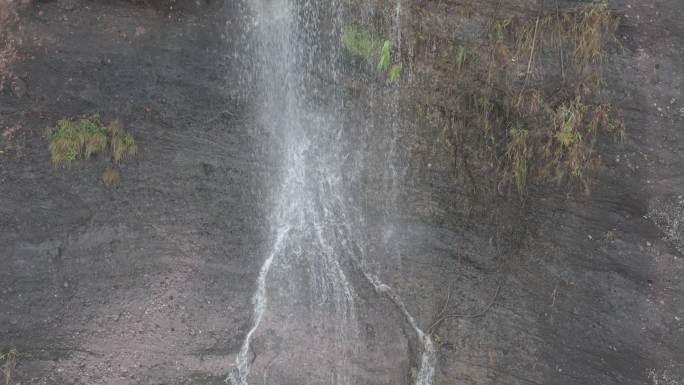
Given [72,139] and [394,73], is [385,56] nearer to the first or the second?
[394,73]

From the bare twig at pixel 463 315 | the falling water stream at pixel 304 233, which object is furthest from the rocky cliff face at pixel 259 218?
the falling water stream at pixel 304 233

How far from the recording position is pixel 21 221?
183 inches

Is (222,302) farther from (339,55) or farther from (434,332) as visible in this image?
(339,55)

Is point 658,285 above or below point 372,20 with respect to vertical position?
below

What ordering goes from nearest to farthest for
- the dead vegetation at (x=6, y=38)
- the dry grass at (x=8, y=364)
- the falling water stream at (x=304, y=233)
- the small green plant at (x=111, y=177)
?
the dry grass at (x=8, y=364) < the dead vegetation at (x=6, y=38) < the small green plant at (x=111, y=177) < the falling water stream at (x=304, y=233)

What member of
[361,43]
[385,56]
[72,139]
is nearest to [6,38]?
[72,139]

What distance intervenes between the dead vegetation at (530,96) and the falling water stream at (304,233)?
653 millimetres

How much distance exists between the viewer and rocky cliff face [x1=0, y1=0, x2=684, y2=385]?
444 cm

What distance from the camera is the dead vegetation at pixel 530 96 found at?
4395 mm

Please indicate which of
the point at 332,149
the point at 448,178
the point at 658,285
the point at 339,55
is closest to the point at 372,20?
the point at 339,55

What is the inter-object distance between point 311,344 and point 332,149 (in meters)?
1.64

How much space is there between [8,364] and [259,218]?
2201 millimetres

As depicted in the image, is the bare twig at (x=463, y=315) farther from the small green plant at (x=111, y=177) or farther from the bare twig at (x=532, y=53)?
the small green plant at (x=111, y=177)

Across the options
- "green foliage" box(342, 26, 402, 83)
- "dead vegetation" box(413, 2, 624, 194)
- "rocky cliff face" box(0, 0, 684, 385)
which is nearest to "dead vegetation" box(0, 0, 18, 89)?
"rocky cliff face" box(0, 0, 684, 385)
